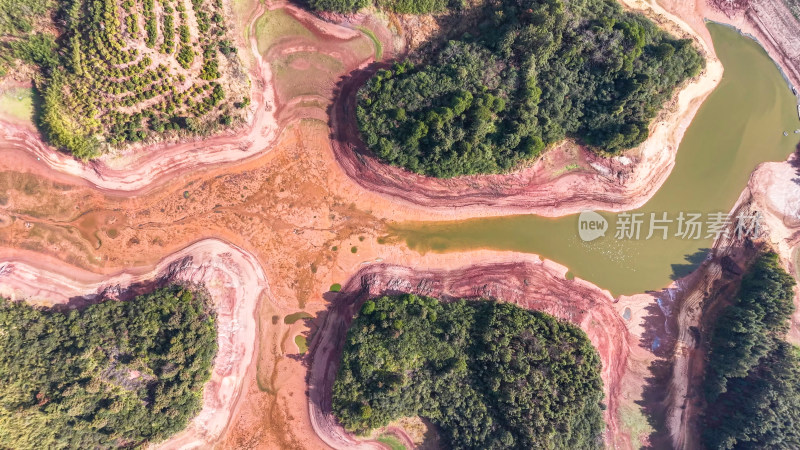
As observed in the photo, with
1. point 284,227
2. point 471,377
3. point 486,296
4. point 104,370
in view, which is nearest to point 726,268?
point 486,296

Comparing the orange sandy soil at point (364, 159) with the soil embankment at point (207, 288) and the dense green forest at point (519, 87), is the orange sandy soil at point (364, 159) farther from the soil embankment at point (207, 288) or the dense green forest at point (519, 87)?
the soil embankment at point (207, 288)

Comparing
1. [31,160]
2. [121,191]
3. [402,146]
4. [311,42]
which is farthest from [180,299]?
[311,42]

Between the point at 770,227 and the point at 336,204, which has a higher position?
the point at 770,227

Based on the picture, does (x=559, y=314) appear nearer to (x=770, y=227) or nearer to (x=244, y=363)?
(x=770, y=227)

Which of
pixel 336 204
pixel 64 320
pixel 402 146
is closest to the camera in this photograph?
pixel 64 320

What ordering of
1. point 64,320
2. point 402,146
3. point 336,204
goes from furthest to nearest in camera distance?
point 336,204 < point 402,146 < point 64,320

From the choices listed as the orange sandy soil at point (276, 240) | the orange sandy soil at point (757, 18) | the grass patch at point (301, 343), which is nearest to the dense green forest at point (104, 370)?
the orange sandy soil at point (276, 240)

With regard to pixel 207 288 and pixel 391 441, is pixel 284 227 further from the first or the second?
pixel 391 441
